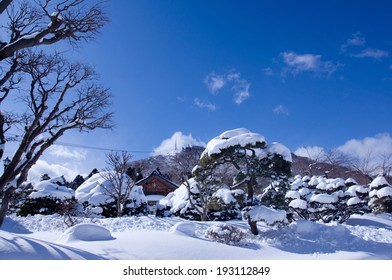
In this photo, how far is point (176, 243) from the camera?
25.6 ft

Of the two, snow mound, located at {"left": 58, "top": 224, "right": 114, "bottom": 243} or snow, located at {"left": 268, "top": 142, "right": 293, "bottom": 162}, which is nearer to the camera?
snow mound, located at {"left": 58, "top": 224, "right": 114, "bottom": 243}

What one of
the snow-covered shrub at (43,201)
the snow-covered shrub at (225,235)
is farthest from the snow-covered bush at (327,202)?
the snow-covered shrub at (43,201)

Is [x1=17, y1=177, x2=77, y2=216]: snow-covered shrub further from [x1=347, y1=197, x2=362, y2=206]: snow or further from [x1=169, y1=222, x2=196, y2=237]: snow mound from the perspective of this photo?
[x1=347, y1=197, x2=362, y2=206]: snow

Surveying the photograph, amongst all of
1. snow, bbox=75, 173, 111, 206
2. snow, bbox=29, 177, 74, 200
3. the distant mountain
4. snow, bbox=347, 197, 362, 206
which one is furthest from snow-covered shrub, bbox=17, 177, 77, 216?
snow, bbox=347, 197, 362, 206

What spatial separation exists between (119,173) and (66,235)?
33.7 ft

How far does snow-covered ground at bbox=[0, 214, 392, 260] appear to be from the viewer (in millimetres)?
5995

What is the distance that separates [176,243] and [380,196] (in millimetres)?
14110

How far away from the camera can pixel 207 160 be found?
419 inches

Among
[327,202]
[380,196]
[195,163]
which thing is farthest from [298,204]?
[195,163]

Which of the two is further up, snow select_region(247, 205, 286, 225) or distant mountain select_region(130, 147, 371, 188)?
distant mountain select_region(130, 147, 371, 188)

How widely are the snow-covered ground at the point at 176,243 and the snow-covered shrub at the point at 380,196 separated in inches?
216

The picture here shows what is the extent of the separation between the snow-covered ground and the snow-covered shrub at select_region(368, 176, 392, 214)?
5496 millimetres
